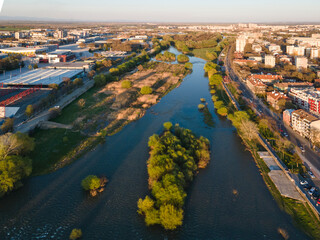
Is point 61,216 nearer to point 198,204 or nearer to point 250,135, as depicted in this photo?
point 198,204

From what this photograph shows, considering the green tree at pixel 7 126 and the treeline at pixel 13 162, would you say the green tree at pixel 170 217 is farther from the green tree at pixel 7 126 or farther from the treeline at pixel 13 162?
the green tree at pixel 7 126

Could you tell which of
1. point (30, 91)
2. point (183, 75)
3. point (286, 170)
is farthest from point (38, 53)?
point (286, 170)

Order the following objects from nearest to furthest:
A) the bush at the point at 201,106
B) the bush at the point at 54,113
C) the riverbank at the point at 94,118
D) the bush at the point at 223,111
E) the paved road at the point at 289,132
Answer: the paved road at the point at 289,132 < the riverbank at the point at 94,118 < the bush at the point at 54,113 < the bush at the point at 223,111 < the bush at the point at 201,106

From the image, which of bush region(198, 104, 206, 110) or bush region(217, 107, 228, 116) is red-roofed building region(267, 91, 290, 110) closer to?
bush region(217, 107, 228, 116)

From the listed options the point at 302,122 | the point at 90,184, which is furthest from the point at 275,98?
the point at 90,184

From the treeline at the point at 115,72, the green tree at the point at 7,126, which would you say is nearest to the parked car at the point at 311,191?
the green tree at the point at 7,126

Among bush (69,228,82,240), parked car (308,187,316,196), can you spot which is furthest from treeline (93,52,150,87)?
parked car (308,187,316,196)

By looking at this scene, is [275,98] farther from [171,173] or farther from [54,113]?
[54,113]
